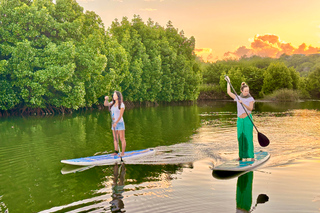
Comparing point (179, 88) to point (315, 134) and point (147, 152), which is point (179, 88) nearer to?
point (315, 134)

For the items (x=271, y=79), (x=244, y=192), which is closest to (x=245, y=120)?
(x=244, y=192)

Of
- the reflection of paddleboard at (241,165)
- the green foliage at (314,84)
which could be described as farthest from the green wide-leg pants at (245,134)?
the green foliage at (314,84)

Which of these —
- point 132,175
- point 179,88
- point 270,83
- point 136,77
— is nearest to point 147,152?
point 132,175

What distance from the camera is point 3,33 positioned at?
42.4m

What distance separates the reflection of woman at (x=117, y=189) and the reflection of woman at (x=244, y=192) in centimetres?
313

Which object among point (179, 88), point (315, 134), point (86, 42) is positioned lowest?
point (315, 134)

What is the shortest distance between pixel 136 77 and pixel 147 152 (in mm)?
51295

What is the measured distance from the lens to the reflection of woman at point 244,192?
29.1ft

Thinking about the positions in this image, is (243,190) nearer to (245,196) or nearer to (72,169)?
(245,196)

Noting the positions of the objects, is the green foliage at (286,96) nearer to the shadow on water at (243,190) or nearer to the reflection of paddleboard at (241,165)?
the reflection of paddleboard at (241,165)

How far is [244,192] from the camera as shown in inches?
399

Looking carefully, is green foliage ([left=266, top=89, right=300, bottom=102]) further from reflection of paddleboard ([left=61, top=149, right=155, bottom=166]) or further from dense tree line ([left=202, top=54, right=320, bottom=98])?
reflection of paddleboard ([left=61, top=149, right=155, bottom=166])

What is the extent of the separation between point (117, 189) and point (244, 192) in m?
3.87

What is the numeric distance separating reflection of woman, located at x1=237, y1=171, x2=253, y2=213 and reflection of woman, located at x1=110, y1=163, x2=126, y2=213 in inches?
123
